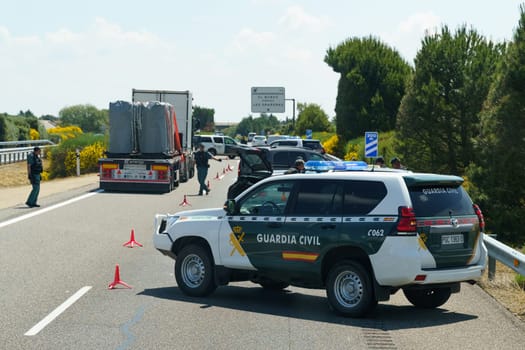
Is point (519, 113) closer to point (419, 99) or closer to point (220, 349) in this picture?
point (419, 99)

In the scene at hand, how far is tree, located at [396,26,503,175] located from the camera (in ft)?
101

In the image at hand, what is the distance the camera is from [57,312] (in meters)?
9.95

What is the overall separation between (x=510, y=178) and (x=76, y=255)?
11179 mm

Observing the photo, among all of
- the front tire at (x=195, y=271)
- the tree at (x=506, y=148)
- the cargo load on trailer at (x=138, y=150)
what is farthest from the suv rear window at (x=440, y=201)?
the cargo load on trailer at (x=138, y=150)

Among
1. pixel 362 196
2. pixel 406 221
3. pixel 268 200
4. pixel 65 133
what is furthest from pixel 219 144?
pixel 406 221

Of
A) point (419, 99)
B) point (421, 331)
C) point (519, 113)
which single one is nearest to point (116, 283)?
point (421, 331)

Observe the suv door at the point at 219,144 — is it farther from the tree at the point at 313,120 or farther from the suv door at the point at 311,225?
the suv door at the point at 311,225

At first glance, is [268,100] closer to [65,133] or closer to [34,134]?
[65,133]

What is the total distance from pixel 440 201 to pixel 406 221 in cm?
63

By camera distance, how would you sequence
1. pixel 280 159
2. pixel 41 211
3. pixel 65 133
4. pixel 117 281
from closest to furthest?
pixel 117 281, pixel 41 211, pixel 280 159, pixel 65 133

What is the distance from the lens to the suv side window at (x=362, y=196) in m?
9.80

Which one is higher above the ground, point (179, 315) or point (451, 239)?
point (451, 239)

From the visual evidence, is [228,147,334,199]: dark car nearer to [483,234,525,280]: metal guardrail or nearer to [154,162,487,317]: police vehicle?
[483,234,525,280]: metal guardrail

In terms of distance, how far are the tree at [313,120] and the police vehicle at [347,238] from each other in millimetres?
85353
